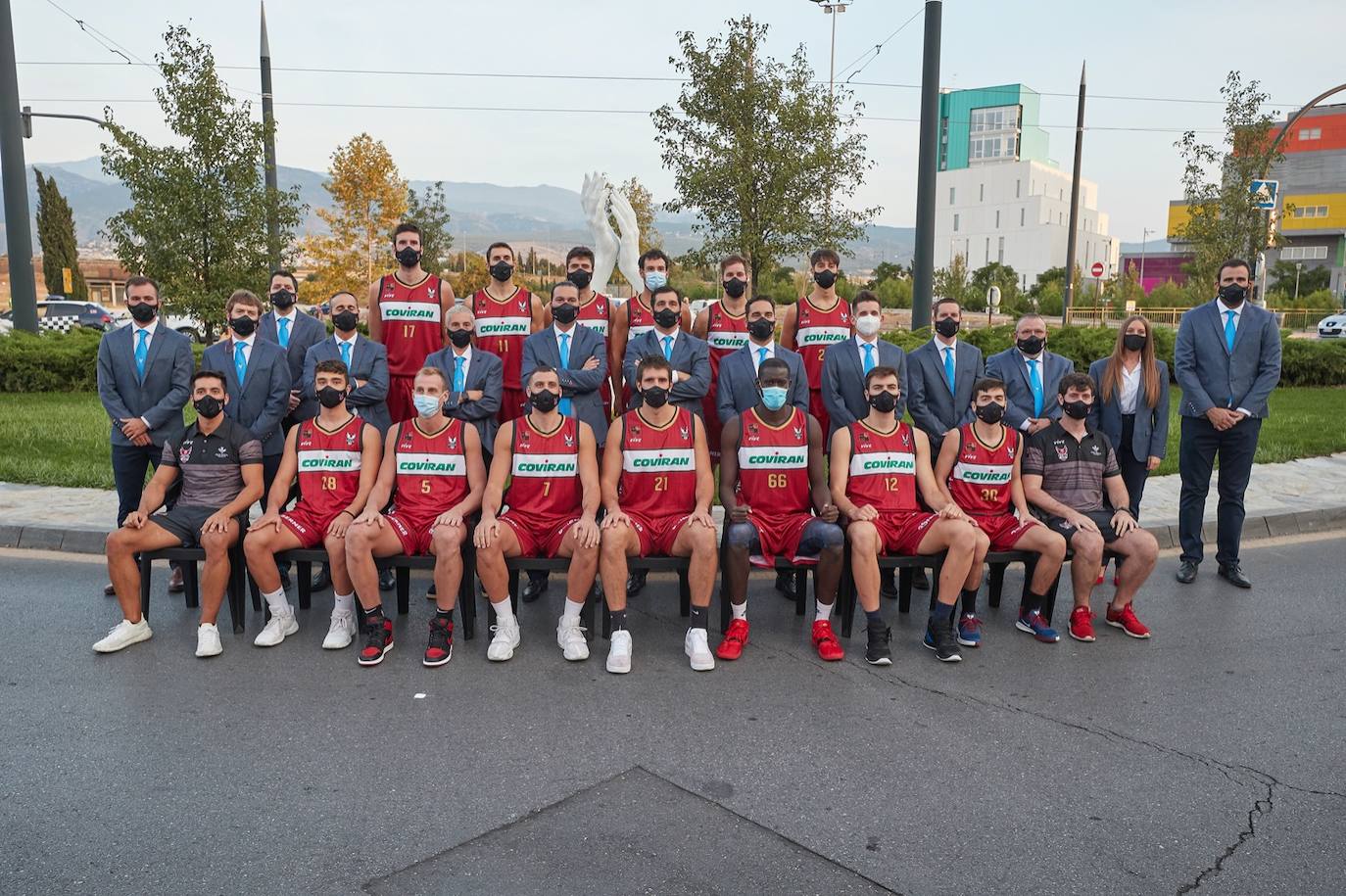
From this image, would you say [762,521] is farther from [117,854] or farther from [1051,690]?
[117,854]

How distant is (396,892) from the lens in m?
3.45

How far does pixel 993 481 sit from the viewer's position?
21.3 ft

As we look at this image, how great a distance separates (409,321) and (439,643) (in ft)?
9.68

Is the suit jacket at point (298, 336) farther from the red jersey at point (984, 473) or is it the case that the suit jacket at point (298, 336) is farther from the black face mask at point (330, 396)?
the red jersey at point (984, 473)

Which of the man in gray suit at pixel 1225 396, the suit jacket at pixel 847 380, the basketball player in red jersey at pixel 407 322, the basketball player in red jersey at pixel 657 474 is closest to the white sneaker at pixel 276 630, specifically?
the basketball player in red jersey at pixel 407 322

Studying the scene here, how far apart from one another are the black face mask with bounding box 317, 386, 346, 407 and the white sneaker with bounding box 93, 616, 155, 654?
171 centimetres

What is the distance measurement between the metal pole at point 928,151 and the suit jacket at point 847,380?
719 centimetres

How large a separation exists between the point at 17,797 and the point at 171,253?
Result: 39.6 ft

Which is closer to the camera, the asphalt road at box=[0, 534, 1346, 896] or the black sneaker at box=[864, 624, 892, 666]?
the asphalt road at box=[0, 534, 1346, 896]

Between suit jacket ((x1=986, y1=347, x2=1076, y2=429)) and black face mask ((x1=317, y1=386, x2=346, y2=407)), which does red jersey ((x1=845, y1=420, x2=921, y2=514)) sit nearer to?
suit jacket ((x1=986, y1=347, x2=1076, y2=429))

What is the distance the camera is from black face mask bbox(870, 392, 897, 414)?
6.22 m

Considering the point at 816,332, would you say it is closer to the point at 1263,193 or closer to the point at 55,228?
the point at 1263,193

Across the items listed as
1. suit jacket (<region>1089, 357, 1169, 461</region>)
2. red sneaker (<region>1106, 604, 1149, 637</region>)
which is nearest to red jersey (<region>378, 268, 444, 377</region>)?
suit jacket (<region>1089, 357, 1169, 461</region>)

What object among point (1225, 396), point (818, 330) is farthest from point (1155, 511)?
point (818, 330)
